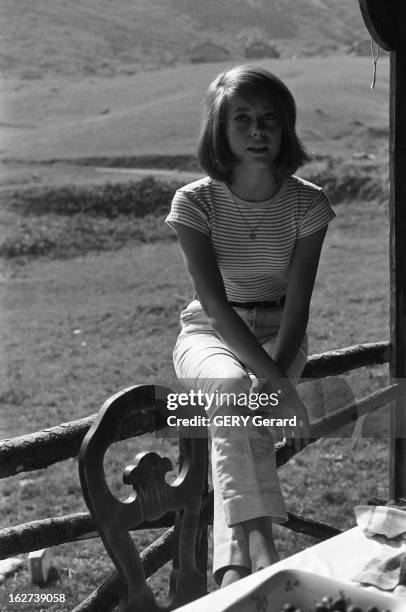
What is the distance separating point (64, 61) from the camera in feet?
53.1

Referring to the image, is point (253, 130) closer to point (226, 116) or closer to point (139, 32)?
point (226, 116)

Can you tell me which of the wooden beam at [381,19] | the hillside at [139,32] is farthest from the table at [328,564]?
the hillside at [139,32]

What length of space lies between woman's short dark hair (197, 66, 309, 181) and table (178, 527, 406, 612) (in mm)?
953

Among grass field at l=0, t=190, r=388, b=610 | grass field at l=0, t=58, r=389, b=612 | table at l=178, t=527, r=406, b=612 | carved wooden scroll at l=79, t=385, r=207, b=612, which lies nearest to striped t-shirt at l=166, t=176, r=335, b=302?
carved wooden scroll at l=79, t=385, r=207, b=612

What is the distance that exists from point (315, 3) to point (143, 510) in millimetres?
12361

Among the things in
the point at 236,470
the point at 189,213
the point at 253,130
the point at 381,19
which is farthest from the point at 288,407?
the point at 381,19

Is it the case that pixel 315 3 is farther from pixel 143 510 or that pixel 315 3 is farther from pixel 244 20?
pixel 143 510

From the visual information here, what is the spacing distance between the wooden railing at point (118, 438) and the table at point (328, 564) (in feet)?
0.99

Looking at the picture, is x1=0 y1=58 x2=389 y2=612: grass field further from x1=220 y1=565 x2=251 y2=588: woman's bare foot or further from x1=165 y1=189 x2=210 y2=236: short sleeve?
x1=220 y1=565 x2=251 y2=588: woman's bare foot

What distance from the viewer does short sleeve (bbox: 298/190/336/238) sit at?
205 centimetres

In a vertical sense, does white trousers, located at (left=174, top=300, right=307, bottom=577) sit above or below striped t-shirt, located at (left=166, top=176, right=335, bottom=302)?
below

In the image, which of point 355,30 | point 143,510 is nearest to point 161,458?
point 143,510

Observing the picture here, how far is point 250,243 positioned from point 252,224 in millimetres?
44

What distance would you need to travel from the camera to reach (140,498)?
1424mm
